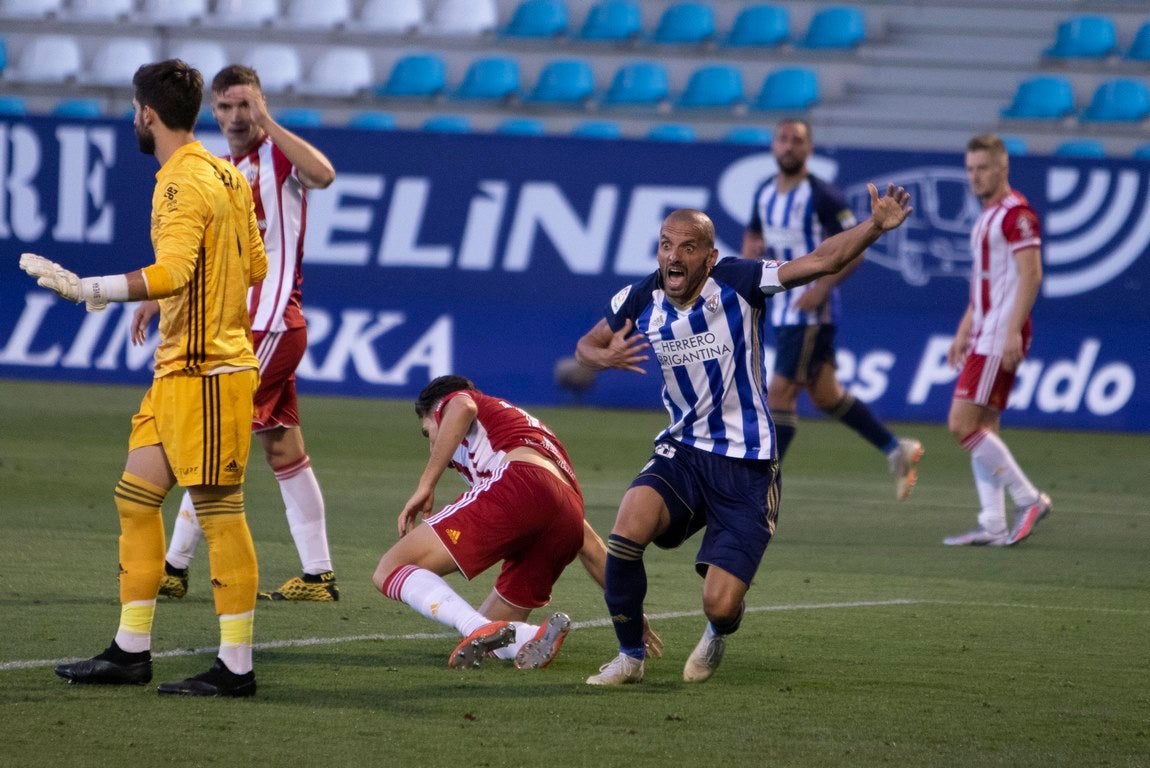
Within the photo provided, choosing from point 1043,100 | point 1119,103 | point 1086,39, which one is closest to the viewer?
point 1119,103

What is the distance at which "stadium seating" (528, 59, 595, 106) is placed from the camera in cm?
1859

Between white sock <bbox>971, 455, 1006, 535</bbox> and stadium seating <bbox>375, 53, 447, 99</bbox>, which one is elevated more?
stadium seating <bbox>375, 53, 447, 99</bbox>

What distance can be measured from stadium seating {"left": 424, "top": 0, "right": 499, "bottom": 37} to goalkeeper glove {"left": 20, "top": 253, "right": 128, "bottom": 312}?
15.3 metres

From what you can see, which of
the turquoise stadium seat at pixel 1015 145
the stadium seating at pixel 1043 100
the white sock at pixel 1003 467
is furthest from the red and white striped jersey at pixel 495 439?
the stadium seating at pixel 1043 100

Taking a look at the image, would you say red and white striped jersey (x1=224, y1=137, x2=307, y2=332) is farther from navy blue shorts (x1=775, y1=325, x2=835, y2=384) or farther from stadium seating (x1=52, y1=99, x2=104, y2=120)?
stadium seating (x1=52, y1=99, x2=104, y2=120)

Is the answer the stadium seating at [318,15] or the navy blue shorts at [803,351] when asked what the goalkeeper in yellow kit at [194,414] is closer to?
the navy blue shorts at [803,351]

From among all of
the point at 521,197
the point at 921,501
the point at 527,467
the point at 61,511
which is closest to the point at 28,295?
the point at 521,197

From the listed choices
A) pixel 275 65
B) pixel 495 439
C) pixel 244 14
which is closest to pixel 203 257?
pixel 495 439

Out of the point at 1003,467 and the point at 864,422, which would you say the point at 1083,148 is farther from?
the point at 1003,467

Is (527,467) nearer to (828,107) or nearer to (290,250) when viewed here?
(290,250)

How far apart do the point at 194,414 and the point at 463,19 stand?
15181 mm

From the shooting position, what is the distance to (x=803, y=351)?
32.9 ft

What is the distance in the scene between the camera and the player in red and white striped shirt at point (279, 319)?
6699mm

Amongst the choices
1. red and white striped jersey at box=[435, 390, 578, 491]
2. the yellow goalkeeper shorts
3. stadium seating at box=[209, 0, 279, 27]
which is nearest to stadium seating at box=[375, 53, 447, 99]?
stadium seating at box=[209, 0, 279, 27]
